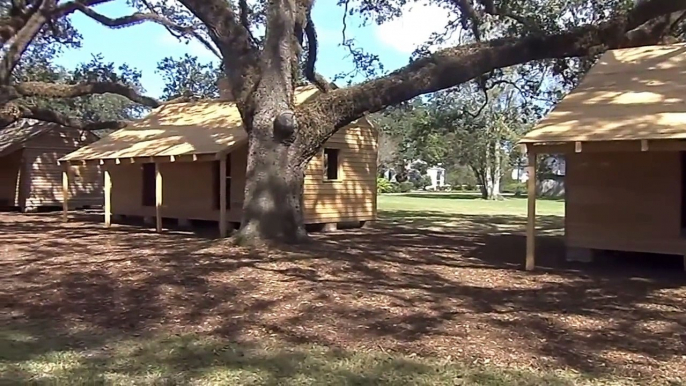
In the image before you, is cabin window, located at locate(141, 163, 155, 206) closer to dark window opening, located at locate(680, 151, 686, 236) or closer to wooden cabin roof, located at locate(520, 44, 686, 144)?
wooden cabin roof, located at locate(520, 44, 686, 144)

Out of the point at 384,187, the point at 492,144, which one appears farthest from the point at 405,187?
the point at 492,144

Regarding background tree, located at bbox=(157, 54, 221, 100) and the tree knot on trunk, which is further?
background tree, located at bbox=(157, 54, 221, 100)

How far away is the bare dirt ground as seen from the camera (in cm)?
615

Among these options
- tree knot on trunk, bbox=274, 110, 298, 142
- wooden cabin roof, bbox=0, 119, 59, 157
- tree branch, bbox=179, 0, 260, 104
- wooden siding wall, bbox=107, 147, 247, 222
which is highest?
tree branch, bbox=179, 0, 260, 104

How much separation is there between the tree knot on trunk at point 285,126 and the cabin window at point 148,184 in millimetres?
9929

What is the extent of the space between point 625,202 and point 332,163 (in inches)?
362

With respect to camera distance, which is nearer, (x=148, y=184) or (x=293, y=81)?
(x=293, y=81)

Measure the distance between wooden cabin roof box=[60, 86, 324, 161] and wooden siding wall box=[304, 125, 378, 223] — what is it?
1677 millimetres

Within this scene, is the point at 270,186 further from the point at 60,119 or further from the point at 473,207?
the point at 473,207

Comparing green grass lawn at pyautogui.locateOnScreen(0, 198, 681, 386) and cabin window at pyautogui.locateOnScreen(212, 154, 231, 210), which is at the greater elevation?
cabin window at pyautogui.locateOnScreen(212, 154, 231, 210)

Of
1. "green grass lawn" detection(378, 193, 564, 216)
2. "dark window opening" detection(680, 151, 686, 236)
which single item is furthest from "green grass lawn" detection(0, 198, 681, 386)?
"green grass lawn" detection(378, 193, 564, 216)

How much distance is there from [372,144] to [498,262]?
29.5 ft

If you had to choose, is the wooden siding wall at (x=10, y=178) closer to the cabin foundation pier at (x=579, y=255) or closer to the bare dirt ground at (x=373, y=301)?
the bare dirt ground at (x=373, y=301)

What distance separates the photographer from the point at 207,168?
18.8 m
